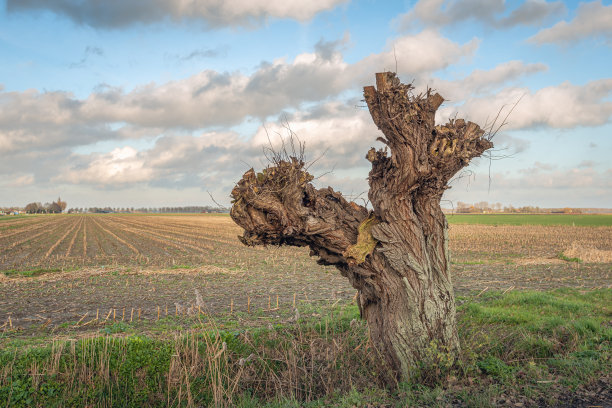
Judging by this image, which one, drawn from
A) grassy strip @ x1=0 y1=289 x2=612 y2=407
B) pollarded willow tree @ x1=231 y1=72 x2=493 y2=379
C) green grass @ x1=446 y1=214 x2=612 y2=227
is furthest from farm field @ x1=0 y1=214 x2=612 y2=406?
green grass @ x1=446 y1=214 x2=612 y2=227

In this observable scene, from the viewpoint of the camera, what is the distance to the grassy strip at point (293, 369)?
6879mm

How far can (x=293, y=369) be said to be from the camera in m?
8.55

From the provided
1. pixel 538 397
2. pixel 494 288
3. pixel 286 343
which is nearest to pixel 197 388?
pixel 286 343


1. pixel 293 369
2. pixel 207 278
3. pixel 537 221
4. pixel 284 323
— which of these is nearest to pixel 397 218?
pixel 293 369

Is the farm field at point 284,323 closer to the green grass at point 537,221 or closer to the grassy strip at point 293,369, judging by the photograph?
the grassy strip at point 293,369

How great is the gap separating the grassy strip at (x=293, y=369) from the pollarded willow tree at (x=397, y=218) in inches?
24.5

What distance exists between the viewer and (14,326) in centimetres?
1202

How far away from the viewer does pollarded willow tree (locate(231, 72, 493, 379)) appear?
717 centimetres

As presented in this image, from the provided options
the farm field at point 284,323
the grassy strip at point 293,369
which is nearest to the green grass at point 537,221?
the farm field at point 284,323

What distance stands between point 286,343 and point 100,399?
3.91 metres

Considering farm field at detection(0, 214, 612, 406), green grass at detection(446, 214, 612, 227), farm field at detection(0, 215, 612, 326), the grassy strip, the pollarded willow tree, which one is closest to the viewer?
the grassy strip

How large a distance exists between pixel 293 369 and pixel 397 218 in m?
3.80

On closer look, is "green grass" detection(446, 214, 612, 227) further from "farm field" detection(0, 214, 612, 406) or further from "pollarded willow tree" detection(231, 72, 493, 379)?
"pollarded willow tree" detection(231, 72, 493, 379)

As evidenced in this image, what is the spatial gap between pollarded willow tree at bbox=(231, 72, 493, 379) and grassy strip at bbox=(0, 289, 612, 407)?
623 mm
